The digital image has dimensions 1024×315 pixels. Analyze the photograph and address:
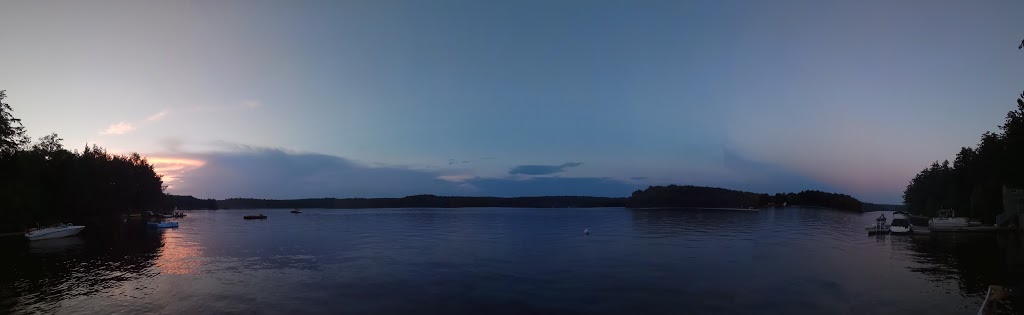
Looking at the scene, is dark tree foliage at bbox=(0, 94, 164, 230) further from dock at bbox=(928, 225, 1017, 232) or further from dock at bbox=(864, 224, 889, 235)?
dock at bbox=(928, 225, 1017, 232)

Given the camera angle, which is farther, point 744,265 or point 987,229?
point 987,229

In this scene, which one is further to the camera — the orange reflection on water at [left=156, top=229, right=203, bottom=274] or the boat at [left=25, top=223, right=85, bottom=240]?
the boat at [left=25, top=223, right=85, bottom=240]

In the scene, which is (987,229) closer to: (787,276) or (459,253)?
(787,276)

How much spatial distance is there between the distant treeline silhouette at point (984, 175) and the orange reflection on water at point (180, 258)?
93679 mm

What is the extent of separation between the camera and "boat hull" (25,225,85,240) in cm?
7550

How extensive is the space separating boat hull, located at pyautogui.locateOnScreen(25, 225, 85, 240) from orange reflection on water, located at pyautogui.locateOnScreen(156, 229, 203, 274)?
23.4 m

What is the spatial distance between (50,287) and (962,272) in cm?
6679

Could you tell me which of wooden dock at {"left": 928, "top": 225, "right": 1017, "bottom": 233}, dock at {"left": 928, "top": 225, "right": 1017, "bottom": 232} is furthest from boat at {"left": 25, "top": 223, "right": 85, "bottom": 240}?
dock at {"left": 928, "top": 225, "right": 1017, "bottom": 232}

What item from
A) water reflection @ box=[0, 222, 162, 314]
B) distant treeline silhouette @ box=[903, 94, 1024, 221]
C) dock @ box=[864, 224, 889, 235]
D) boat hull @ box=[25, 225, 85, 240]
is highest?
distant treeline silhouette @ box=[903, 94, 1024, 221]

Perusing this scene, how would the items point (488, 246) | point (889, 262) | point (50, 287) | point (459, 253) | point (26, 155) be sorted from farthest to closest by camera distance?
point (26, 155), point (488, 246), point (459, 253), point (889, 262), point (50, 287)

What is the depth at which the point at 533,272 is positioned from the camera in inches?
1672

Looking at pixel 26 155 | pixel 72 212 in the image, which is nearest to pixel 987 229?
pixel 26 155

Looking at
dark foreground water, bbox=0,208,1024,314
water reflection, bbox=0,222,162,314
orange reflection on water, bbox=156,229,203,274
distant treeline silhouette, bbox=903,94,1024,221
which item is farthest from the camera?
distant treeline silhouette, bbox=903,94,1024,221

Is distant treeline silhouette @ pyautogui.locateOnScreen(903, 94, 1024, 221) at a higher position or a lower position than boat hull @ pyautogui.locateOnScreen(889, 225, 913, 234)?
higher
